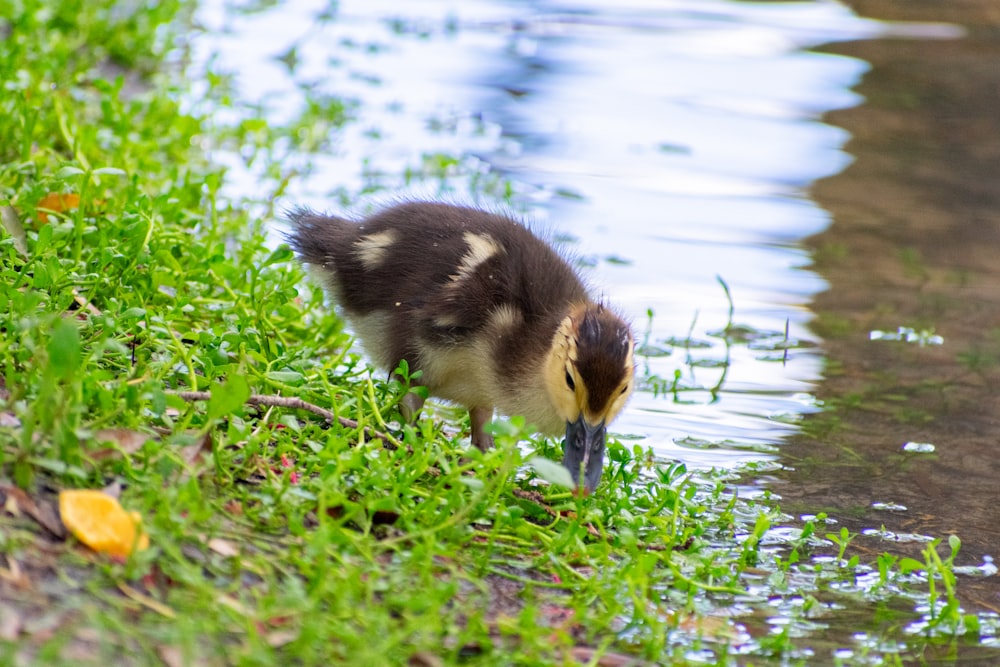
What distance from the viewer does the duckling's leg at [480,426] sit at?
14.9 feet

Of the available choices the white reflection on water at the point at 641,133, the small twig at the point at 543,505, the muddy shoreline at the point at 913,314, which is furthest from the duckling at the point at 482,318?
the muddy shoreline at the point at 913,314

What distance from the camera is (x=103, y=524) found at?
9.75 ft

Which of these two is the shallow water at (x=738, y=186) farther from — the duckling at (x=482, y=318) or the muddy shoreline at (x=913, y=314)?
the duckling at (x=482, y=318)

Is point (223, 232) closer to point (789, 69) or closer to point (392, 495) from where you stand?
point (392, 495)

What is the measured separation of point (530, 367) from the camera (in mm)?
4148

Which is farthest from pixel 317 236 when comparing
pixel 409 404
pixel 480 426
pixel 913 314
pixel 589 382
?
pixel 913 314

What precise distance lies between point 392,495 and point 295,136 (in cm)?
478

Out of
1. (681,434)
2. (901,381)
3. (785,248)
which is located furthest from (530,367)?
(785,248)

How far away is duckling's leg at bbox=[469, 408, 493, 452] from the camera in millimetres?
4551

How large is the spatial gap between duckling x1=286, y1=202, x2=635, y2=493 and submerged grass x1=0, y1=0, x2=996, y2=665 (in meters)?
0.18

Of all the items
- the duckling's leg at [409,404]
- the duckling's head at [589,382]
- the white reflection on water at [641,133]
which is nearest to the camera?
the duckling's head at [589,382]

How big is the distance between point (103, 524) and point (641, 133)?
21.4 ft

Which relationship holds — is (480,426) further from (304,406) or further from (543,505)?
(304,406)

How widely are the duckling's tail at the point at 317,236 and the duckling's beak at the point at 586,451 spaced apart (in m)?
1.25
